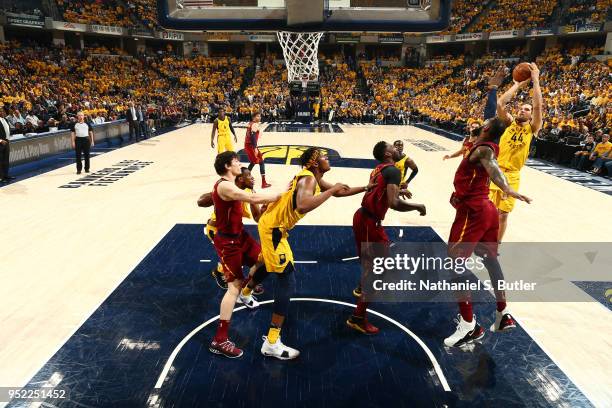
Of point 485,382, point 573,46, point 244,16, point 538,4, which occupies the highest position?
point 538,4

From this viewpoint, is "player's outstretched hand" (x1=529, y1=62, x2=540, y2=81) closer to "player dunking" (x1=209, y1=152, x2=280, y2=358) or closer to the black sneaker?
"player dunking" (x1=209, y1=152, x2=280, y2=358)

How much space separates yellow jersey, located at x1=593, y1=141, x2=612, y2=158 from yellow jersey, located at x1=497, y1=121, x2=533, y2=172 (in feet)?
26.3

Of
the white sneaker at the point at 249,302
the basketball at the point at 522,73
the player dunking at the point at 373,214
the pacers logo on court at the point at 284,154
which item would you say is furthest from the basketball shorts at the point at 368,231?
the pacers logo on court at the point at 284,154

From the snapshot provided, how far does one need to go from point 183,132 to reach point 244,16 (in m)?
14.4

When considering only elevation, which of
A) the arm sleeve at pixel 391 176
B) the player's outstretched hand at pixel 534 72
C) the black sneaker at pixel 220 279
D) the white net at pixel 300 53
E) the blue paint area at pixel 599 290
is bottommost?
the blue paint area at pixel 599 290

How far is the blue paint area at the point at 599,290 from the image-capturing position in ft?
16.6

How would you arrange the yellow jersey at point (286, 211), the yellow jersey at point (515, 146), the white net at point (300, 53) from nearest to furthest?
the yellow jersey at point (286, 211) → the yellow jersey at point (515, 146) → the white net at point (300, 53)

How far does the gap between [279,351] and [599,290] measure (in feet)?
13.5

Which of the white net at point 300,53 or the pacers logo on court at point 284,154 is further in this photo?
the pacers logo on court at point 284,154

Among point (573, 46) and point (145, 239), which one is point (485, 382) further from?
point (573, 46)

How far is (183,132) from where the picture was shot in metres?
21.9

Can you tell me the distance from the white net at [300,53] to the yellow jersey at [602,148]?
26.9ft

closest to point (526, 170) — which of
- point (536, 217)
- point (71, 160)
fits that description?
point (536, 217)

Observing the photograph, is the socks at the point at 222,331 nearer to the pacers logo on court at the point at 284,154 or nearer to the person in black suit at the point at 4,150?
the person in black suit at the point at 4,150
